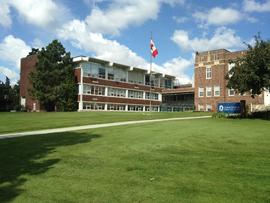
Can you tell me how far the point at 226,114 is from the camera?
32.4 metres

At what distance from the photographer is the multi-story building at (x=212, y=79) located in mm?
58562

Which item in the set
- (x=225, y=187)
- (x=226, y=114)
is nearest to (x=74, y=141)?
(x=225, y=187)

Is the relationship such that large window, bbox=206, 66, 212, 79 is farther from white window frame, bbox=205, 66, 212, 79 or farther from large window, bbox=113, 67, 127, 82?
large window, bbox=113, 67, 127, 82

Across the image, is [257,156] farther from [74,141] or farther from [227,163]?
[74,141]

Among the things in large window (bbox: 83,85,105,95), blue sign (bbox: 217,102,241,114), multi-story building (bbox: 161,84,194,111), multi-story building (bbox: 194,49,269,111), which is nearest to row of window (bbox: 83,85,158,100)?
large window (bbox: 83,85,105,95)

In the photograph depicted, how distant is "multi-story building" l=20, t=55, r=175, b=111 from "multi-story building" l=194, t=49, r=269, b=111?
932cm

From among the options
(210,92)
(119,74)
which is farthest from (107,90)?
(210,92)

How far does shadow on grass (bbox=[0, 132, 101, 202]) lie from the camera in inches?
293

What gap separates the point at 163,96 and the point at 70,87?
30266mm

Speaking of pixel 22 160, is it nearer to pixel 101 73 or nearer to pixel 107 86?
pixel 101 73

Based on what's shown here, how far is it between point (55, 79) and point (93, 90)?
8.35 meters

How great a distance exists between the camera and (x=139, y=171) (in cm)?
830

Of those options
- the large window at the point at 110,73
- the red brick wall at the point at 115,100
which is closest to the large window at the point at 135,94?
the red brick wall at the point at 115,100

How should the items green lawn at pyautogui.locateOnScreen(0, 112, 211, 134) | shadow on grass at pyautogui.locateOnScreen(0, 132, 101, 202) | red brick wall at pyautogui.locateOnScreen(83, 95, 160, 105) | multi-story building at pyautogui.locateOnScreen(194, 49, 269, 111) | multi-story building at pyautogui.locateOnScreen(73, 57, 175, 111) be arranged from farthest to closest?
1. red brick wall at pyautogui.locateOnScreen(83, 95, 160, 105)
2. multi-story building at pyautogui.locateOnScreen(73, 57, 175, 111)
3. multi-story building at pyautogui.locateOnScreen(194, 49, 269, 111)
4. green lawn at pyautogui.locateOnScreen(0, 112, 211, 134)
5. shadow on grass at pyautogui.locateOnScreen(0, 132, 101, 202)
